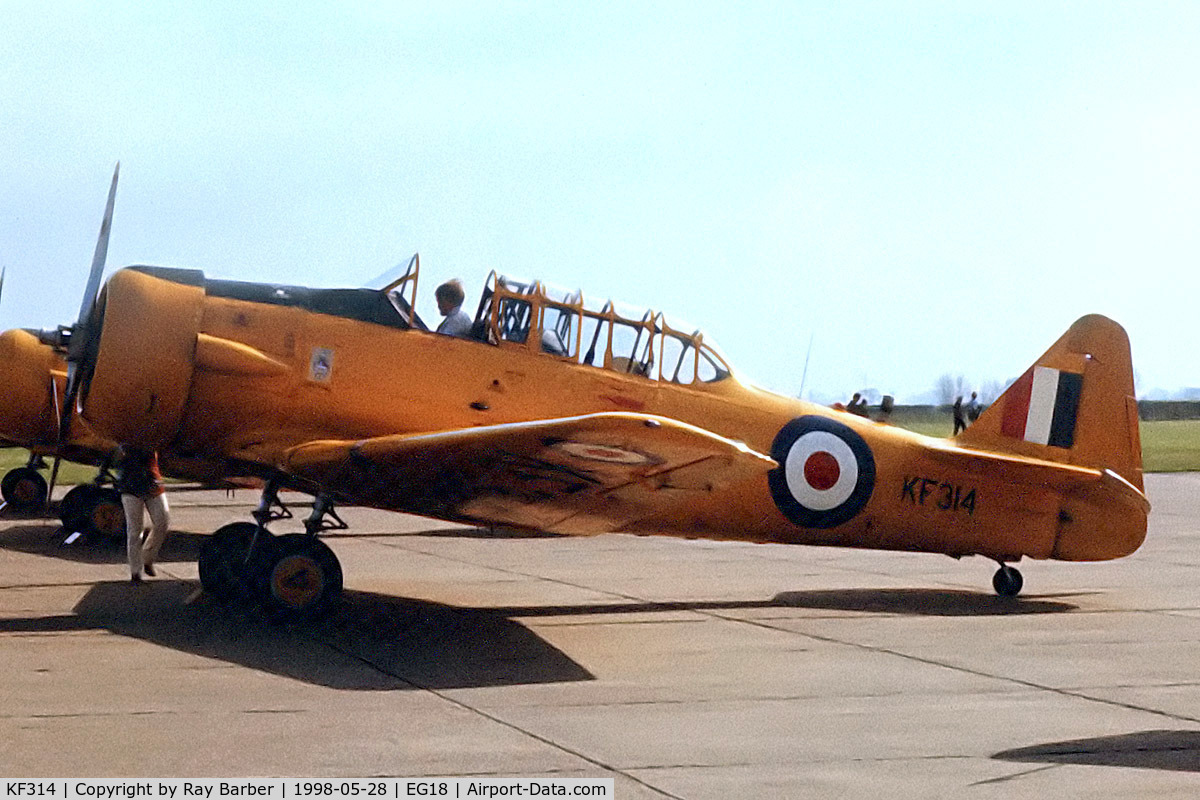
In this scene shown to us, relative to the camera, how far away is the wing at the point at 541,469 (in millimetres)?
7594

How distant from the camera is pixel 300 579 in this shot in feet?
30.5

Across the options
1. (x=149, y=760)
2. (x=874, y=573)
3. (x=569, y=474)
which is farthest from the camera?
(x=874, y=573)

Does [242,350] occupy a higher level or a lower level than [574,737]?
higher

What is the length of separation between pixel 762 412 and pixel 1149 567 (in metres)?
5.68

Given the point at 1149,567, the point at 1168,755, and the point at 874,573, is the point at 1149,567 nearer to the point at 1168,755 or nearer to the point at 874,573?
the point at 874,573

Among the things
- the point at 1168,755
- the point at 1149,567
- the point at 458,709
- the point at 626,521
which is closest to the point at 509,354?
the point at 626,521

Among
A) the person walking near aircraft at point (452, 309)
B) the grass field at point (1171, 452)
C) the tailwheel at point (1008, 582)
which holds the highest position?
the grass field at point (1171, 452)

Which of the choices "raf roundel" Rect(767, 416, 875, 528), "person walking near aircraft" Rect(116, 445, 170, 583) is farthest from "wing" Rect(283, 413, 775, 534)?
"person walking near aircraft" Rect(116, 445, 170, 583)

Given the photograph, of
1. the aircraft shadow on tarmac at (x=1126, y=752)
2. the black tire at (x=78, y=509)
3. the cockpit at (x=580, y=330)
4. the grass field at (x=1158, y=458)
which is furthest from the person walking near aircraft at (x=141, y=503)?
the grass field at (x=1158, y=458)

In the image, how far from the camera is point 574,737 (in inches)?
247

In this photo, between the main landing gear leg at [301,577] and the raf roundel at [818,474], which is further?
the raf roundel at [818,474]

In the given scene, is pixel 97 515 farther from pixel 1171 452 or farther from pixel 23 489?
pixel 1171 452

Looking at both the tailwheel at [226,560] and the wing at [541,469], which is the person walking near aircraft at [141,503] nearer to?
the tailwheel at [226,560]
